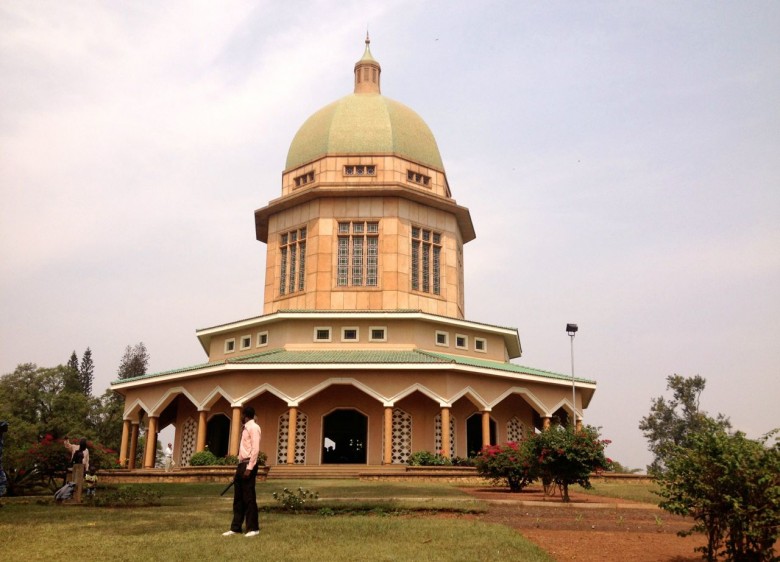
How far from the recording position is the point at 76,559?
8.62m

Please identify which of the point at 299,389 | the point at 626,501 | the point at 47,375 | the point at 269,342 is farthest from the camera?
the point at 47,375

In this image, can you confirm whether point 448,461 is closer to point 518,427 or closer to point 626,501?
point 518,427

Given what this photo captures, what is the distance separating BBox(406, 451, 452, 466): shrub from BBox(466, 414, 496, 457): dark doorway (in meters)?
6.40

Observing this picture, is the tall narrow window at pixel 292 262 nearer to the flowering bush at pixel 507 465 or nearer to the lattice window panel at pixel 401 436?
the lattice window panel at pixel 401 436

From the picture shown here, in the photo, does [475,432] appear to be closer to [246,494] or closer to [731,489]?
[246,494]

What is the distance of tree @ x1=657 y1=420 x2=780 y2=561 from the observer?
8.20 m

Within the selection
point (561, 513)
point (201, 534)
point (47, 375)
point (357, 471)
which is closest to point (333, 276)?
point (357, 471)

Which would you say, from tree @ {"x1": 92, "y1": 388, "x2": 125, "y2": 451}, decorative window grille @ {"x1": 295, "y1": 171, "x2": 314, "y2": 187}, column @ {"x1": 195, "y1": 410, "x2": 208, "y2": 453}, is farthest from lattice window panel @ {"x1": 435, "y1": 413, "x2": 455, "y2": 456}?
tree @ {"x1": 92, "y1": 388, "x2": 125, "y2": 451}

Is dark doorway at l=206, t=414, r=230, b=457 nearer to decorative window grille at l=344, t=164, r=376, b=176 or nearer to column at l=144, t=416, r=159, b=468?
column at l=144, t=416, r=159, b=468

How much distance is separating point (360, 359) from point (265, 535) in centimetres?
2104

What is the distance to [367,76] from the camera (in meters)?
43.9

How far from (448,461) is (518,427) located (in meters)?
8.28

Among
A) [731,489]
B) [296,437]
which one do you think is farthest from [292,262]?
[731,489]

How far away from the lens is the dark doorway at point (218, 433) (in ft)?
121
